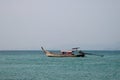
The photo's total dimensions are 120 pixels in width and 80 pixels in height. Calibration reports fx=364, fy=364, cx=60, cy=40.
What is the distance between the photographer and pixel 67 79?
36.3m

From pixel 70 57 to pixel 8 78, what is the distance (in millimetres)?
50366

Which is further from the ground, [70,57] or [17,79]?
[17,79]

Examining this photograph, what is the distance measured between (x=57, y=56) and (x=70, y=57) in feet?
11.4

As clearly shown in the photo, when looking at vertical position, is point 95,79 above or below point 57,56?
above

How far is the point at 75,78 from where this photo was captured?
37.2 meters

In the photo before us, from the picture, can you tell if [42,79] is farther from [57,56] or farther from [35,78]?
[57,56]

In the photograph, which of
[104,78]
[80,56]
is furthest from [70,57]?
[104,78]

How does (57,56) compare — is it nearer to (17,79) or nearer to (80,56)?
(80,56)

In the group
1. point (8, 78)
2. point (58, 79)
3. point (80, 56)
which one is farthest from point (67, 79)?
point (80, 56)

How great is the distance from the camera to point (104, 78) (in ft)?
124

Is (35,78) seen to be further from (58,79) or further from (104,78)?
(104,78)

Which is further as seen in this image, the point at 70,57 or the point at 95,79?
the point at 70,57

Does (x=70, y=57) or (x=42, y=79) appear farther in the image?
(x=70, y=57)

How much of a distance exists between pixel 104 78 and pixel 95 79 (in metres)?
1.61
